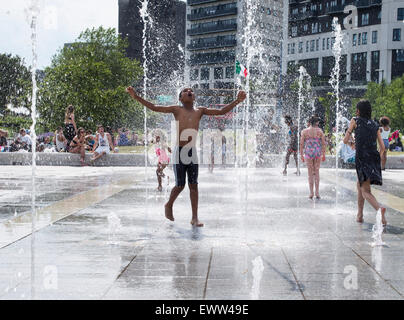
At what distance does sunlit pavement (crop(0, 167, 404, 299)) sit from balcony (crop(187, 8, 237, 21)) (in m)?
90.5

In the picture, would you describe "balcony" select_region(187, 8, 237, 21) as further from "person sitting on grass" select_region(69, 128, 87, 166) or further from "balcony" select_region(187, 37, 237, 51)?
"person sitting on grass" select_region(69, 128, 87, 166)

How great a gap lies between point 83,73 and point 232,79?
221 ft

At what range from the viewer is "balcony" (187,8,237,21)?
320ft

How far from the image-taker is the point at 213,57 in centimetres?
10194

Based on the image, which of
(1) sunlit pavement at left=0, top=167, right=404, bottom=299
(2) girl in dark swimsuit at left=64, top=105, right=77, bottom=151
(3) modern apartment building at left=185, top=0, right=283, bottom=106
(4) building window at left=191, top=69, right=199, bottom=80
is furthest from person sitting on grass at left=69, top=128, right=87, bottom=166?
(4) building window at left=191, top=69, right=199, bottom=80

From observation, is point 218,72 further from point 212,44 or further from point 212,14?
point 212,14

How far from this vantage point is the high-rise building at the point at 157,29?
10519 cm

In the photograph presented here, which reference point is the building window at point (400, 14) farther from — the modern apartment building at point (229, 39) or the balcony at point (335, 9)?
the modern apartment building at point (229, 39)

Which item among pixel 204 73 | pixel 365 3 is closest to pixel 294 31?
pixel 365 3

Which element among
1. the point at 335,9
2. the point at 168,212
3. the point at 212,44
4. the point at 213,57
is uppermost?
the point at 335,9

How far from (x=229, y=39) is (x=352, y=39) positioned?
26.8 meters

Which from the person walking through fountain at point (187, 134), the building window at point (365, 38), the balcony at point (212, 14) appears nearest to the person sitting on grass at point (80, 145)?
the person walking through fountain at point (187, 134)
